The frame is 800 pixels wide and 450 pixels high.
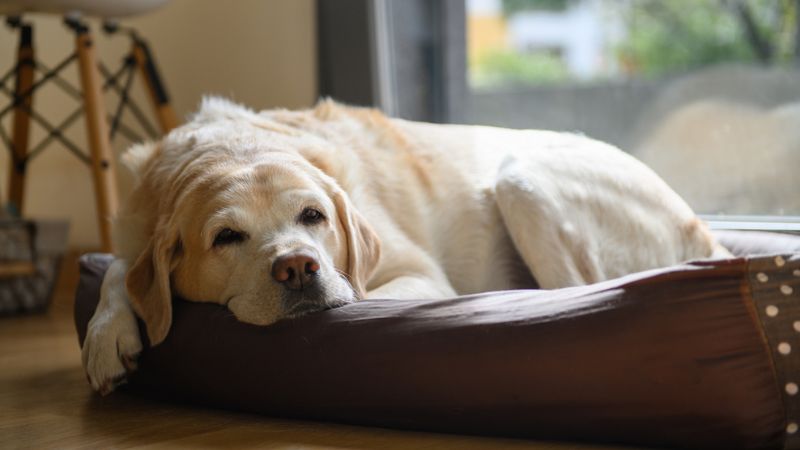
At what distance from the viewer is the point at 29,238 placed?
3.51m

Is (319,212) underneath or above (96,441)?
above

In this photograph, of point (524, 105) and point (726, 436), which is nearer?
point (726, 436)

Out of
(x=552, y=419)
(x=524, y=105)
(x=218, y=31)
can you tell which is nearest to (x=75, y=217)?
(x=218, y=31)

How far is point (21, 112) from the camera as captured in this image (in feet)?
12.8

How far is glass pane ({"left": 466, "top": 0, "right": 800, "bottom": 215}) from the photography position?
3.47 meters

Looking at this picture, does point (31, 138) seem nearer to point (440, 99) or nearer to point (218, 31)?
point (218, 31)

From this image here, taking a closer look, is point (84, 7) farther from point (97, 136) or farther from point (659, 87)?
point (659, 87)

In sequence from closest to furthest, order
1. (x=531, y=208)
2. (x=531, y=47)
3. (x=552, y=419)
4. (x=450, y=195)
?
(x=552, y=419)
(x=531, y=208)
(x=450, y=195)
(x=531, y=47)

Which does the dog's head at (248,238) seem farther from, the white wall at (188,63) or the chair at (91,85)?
the white wall at (188,63)

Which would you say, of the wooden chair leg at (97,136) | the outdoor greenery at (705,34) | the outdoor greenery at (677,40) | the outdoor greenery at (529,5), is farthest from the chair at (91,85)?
the outdoor greenery at (529,5)

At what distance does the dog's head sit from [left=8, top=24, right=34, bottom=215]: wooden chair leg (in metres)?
1.81

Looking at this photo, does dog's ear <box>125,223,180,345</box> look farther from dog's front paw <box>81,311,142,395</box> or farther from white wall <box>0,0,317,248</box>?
white wall <box>0,0,317,248</box>

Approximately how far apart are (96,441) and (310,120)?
1.20 m

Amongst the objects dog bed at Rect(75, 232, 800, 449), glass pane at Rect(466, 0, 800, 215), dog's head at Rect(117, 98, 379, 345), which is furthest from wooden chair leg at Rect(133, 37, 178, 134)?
dog bed at Rect(75, 232, 800, 449)
